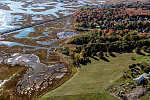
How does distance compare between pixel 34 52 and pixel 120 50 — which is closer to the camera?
pixel 120 50

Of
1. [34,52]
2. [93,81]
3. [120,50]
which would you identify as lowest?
[93,81]

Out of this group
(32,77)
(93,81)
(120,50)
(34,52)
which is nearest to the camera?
(93,81)

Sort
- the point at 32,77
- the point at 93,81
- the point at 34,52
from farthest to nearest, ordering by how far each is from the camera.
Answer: the point at 34,52 < the point at 32,77 < the point at 93,81

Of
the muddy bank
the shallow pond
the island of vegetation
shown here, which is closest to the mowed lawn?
the island of vegetation

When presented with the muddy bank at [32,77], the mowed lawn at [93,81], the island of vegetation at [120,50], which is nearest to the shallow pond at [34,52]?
the muddy bank at [32,77]

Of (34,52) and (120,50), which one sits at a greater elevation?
(120,50)

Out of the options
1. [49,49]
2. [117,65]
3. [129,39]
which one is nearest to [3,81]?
[49,49]

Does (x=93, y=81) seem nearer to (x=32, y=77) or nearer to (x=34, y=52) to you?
(x=32, y=77)

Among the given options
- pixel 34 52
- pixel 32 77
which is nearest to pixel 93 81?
pixel 32 77
